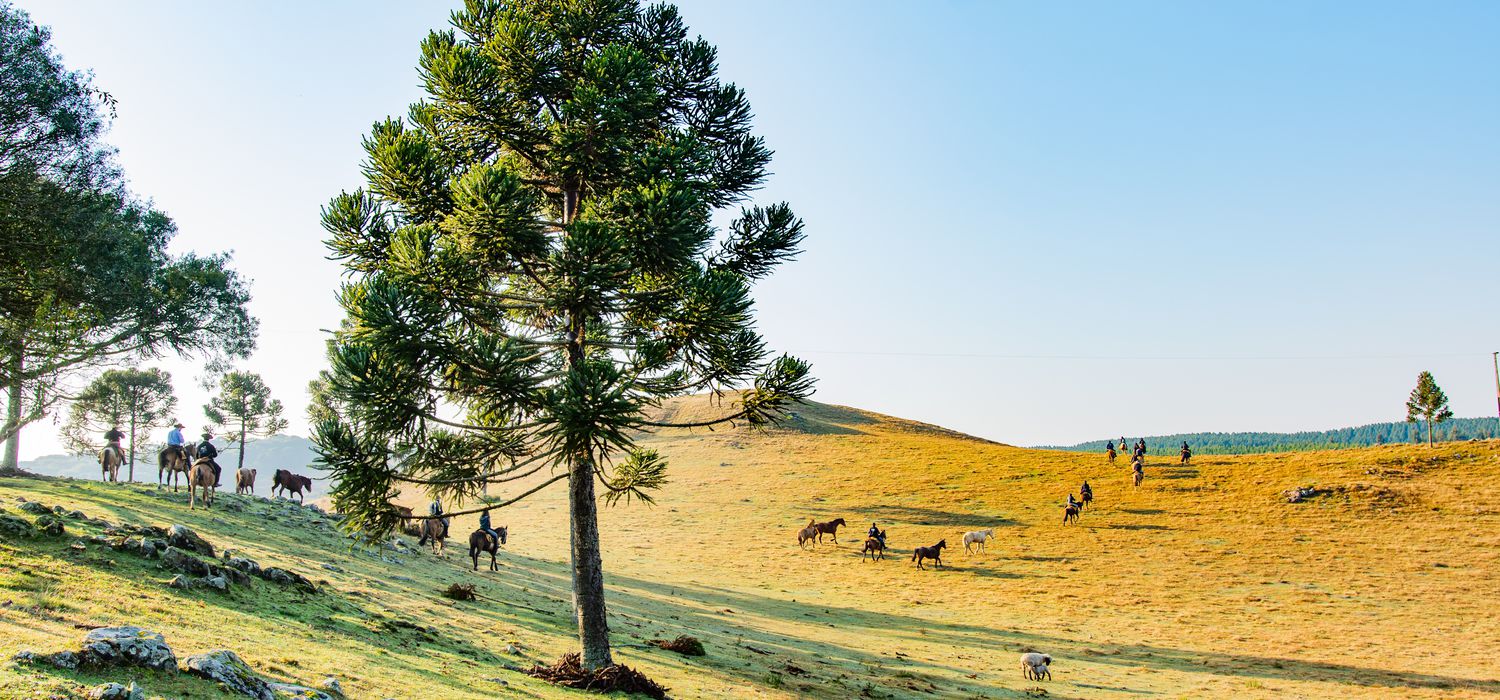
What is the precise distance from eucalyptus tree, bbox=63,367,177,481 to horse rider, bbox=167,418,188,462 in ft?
104

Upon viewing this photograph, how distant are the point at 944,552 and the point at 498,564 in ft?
89.0

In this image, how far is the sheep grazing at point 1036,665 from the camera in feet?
81.7

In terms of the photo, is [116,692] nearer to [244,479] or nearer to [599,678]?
[599,678]

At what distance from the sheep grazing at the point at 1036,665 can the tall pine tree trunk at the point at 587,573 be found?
1422cm

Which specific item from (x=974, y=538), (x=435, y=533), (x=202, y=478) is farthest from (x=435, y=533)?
(x=974, y=538)

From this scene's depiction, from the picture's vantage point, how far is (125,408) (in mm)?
61781

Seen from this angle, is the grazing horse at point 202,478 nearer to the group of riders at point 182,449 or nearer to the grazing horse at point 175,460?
the group of riders at point 182,449

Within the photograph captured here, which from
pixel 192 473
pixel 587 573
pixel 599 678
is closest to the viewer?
pixel 599 678

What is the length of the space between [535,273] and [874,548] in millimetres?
36161

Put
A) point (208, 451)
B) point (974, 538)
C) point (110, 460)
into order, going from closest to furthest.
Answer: point (208, 451) → point (110, 460) → point (974, 538)

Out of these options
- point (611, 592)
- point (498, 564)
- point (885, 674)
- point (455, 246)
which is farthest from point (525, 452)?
point (498, 564)

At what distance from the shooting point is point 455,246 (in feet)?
54.7

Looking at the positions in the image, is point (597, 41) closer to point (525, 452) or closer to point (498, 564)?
point (525, 452)

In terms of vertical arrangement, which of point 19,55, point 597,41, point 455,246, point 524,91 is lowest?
point 455,246
